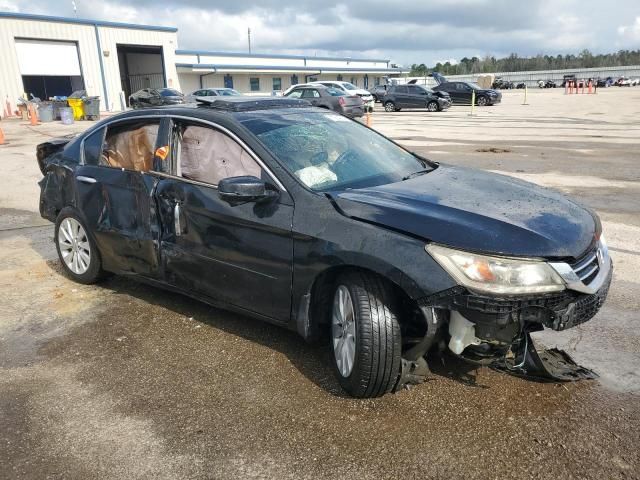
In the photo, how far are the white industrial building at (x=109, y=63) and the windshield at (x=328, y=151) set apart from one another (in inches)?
1322

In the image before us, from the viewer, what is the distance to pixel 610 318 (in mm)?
4105

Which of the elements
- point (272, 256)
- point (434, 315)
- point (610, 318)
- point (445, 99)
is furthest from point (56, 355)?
point (445, 99)

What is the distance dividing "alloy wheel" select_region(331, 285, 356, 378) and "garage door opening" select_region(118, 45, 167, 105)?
134 feet

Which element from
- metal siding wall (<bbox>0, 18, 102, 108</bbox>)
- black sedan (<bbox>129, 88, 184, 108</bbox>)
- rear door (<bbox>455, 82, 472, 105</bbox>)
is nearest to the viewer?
black sedan (<bbox>129, 88, 184, 108</bbox>)

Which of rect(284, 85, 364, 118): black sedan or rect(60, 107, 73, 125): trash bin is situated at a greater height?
rect(284, 85, 364, 118): black sedan

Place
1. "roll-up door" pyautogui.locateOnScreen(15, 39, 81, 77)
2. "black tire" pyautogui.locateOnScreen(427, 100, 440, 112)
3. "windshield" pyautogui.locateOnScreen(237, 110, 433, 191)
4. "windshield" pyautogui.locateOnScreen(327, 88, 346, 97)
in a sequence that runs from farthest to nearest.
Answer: "roll-up door" pyautogui.locateOnScreen(15, 39, 81, 77) → "black tire" pyautogui.locateOnScreen(427, 100, 440, 112) → "windshield" pyautogui.locateOnScreen(327, 88, 346, 97) → "windshield" pyautogui.locateOnScreen(237, 110, 433, 191)

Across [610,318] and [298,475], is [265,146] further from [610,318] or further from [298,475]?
[610,318]

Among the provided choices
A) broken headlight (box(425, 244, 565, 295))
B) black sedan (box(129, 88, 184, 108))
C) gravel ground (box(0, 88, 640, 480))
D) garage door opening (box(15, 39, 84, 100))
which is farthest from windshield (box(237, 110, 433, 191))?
garage door opening (box(15, 39, 84, 100))

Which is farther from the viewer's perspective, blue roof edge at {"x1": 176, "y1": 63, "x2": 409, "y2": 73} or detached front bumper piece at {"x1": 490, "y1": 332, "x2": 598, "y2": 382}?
blue roof edge at {"x1": 176, "y1": 63, "x2": 409, "y2": 73}

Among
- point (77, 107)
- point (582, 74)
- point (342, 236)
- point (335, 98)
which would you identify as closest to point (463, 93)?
point (335, 98)

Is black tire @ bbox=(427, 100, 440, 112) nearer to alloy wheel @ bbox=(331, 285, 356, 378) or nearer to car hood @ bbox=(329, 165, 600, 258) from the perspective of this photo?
car hood @ bbox=(329, 165, 600, 258)

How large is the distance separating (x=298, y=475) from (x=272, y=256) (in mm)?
1306

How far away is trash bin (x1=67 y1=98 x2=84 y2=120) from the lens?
1099 inches

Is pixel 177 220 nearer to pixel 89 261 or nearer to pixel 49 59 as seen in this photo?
pixel 89 261
